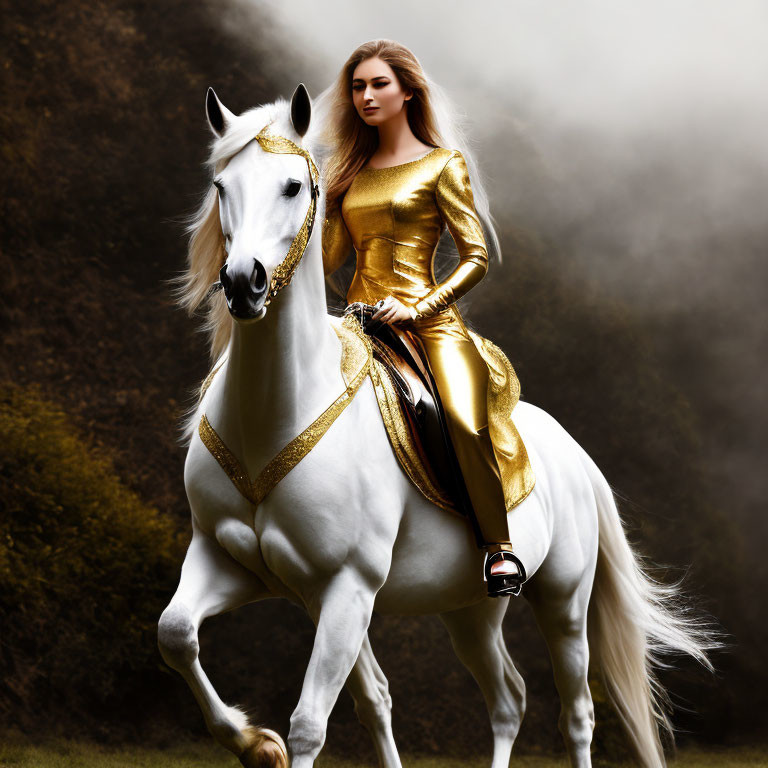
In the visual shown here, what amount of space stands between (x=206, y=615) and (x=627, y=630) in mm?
1728

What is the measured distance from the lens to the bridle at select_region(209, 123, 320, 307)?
2.43 m

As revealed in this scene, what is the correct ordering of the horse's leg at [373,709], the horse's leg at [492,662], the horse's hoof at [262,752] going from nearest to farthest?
→ the horse's hoof at [262,752]
the horse's leg at [373,709]
the horse's leg at [492,662]

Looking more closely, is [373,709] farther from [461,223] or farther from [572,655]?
[461,223]

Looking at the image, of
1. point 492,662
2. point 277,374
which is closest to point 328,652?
point 277,374

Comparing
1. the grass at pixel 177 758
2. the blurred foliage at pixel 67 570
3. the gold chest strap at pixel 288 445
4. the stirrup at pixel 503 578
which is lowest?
the grass at pixel 177 758

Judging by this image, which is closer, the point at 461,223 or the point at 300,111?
the point at 300,111

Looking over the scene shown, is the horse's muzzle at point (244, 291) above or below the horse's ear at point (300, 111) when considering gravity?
below

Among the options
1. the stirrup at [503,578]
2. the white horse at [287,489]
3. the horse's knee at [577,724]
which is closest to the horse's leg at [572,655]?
the horse's knee at [577,724]

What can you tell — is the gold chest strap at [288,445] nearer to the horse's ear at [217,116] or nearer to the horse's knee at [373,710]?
the horse's ear at [217,116]

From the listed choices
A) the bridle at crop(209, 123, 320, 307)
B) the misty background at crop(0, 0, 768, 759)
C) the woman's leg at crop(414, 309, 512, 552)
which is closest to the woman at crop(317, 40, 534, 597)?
the woman's leg at crop(414, 309, 512, 552)

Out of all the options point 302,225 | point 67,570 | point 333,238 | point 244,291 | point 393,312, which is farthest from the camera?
point 67,570

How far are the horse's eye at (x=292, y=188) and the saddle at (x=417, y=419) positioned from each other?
22.4 inches

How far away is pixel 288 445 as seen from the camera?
2.64 m

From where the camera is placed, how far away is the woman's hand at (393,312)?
2893 mm
